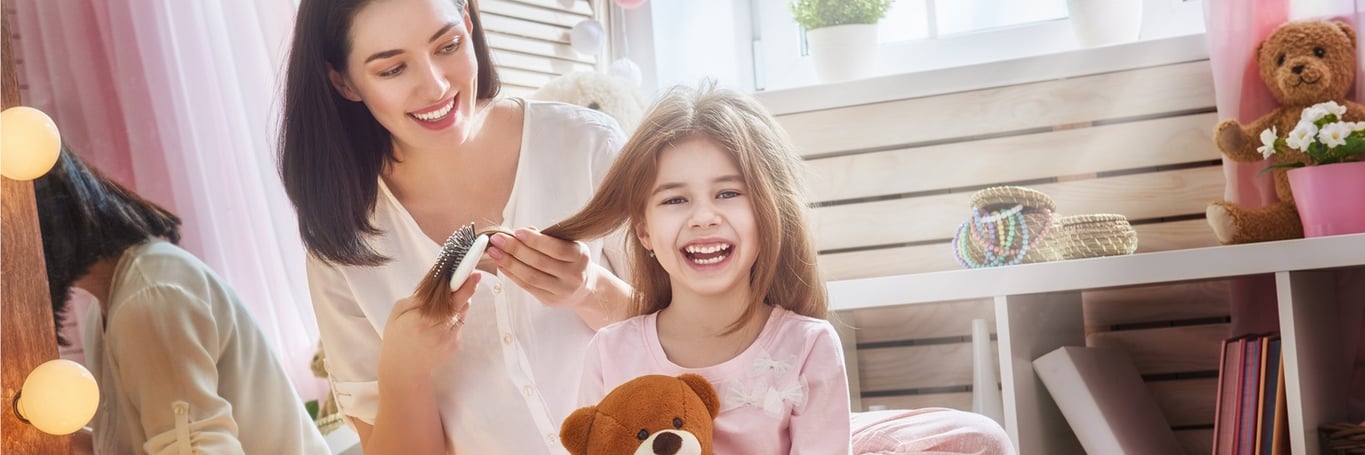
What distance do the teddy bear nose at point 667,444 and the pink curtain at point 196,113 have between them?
485 mm

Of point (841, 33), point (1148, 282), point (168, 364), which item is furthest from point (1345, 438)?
point (168, 364)

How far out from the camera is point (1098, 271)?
1.60 meters

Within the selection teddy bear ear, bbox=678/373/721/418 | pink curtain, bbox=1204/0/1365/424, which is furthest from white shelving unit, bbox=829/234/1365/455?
teddy bear ear, bbox=678/373/721/418

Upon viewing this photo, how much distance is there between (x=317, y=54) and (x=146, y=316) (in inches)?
11.8

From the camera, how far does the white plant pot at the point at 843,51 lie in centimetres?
162

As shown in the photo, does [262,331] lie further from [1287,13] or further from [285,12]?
[1287,13]

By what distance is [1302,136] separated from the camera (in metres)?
1.66

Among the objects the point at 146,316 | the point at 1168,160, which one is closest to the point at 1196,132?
the point at 1168,160

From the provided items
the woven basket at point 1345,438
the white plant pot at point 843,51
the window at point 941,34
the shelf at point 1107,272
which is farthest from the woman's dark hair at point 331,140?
the woven basket at point 1345,438

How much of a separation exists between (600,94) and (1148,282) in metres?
0.80

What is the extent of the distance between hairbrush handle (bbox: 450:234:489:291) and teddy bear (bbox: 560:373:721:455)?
0.54 feet

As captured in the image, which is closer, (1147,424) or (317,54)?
(317,54)

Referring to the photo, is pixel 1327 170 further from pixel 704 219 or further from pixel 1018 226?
pixel 704 219

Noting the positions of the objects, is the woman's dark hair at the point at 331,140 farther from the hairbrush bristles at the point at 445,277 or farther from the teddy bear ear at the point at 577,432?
the teddy bear ear at the point at 577,432
